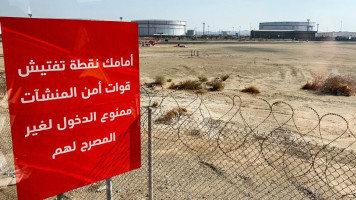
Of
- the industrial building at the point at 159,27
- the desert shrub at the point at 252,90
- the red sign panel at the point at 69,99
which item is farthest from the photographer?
the industrial building at the point at 159,27

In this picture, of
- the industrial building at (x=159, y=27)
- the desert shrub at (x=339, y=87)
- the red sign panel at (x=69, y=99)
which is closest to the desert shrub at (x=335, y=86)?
the desert shrub at (x=339, y=87)

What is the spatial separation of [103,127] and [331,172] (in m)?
5.13

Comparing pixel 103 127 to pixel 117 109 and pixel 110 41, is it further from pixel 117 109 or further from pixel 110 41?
pixel 110 41

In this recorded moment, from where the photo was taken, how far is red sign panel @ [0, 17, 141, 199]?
2529 millimetres

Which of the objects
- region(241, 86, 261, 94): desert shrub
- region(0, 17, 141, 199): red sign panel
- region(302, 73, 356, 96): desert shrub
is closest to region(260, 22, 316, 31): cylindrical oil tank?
region(302, 73, 356, 96): desert shrub

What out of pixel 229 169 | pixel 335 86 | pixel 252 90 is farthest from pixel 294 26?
pixel 229 169

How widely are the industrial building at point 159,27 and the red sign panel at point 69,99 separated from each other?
455ft

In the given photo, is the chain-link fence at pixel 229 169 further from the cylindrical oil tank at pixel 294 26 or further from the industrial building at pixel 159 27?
the cylindrical oil tank at pixel 294 26

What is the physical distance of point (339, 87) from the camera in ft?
48.5

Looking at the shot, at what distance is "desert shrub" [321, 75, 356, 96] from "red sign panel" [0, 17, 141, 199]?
14.2 m

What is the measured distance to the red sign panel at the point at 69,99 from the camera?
2529 millimetres

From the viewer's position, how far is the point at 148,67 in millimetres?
25703

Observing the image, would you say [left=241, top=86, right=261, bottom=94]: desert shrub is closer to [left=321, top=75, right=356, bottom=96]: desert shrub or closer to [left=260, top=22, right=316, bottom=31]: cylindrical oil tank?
[left=321, top=75, right=356, bottom=96]: desert shrub

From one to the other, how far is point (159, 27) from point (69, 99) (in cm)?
14910
